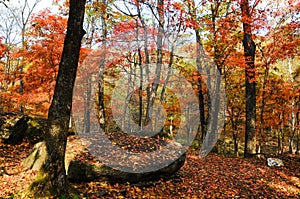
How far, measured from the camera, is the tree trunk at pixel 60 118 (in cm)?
409

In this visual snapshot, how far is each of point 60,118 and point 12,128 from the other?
5.45 m

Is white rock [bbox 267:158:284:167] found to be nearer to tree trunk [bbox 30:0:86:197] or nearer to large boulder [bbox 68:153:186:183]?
large boulder [bbox 68:153:186:183]

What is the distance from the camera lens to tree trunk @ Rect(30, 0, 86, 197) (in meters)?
4.09

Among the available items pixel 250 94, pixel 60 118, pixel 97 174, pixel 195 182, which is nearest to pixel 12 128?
pixel 97 174

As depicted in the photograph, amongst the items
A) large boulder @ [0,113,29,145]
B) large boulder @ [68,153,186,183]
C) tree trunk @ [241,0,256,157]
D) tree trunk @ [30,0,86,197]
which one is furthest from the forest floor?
tree trunk @ [241,0,256,157]

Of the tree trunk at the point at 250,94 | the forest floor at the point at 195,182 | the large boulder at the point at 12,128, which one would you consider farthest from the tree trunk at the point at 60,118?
the tree trunk at the point at 250,94

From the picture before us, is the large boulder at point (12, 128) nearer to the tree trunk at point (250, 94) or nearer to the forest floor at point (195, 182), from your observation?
the forest floor at point (195, 182)

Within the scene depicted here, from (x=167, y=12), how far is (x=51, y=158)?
8300mm

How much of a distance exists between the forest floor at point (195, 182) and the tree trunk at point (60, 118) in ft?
1.72

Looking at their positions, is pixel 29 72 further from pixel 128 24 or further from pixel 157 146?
pixel 157 146

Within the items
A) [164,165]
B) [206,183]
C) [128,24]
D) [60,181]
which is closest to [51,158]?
[60,181]

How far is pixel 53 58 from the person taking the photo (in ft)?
37.9

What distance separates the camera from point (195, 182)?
6695 mm

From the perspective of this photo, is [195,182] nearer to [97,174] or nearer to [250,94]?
[97,174]
